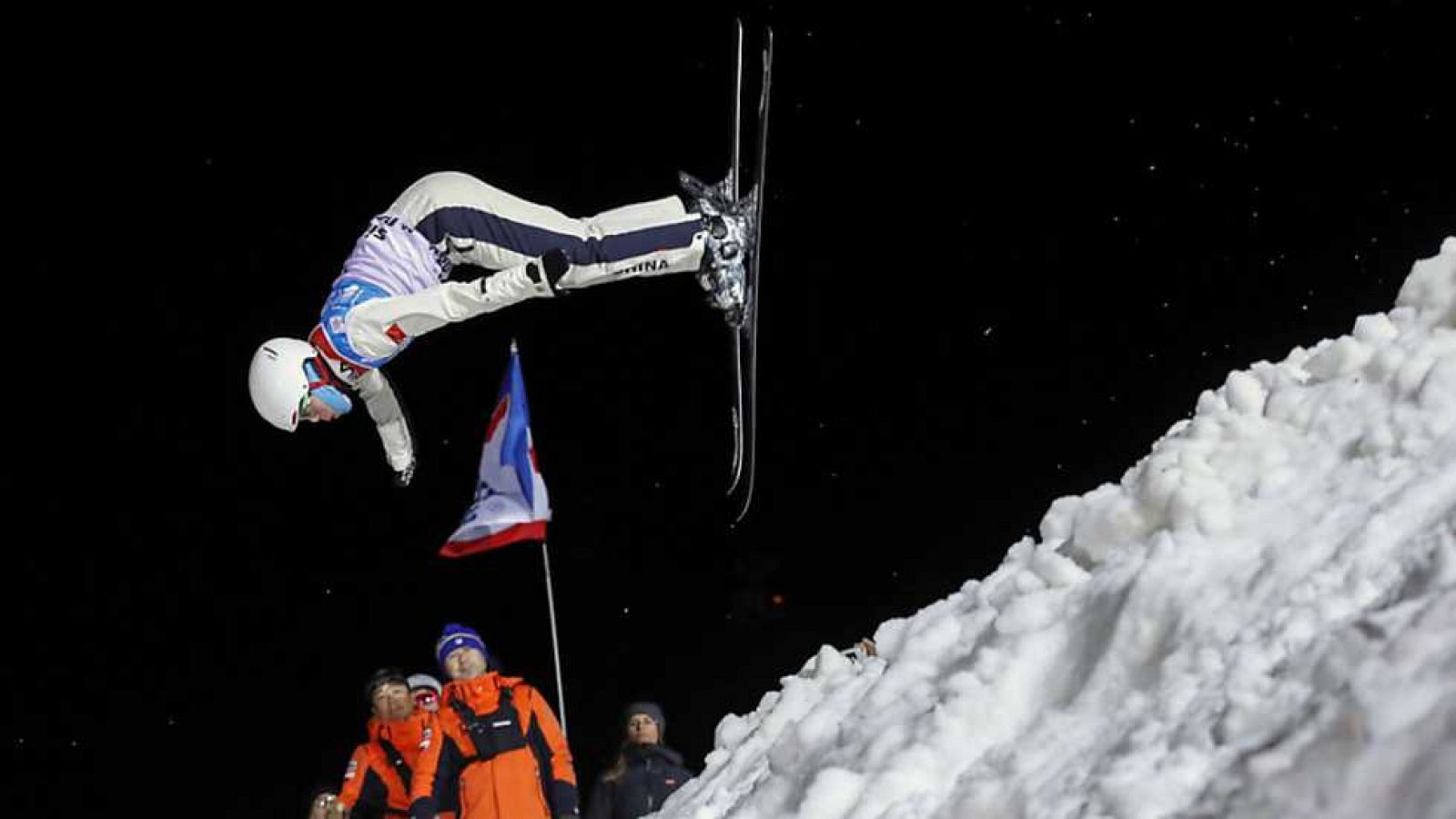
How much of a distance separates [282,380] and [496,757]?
1422 millimetres

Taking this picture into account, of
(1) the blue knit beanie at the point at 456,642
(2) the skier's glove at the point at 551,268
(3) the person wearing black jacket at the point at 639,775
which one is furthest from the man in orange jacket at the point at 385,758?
(2) the skier's glove at the point at 551,268

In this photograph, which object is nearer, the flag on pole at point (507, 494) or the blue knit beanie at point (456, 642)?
the blue knit beanie at point (456, 642)

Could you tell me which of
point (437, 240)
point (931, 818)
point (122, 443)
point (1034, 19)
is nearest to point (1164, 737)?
point (931, 818)

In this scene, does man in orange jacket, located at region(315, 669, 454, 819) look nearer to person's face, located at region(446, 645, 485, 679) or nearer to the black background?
person's face, located at region(446, 645, 485, 679)

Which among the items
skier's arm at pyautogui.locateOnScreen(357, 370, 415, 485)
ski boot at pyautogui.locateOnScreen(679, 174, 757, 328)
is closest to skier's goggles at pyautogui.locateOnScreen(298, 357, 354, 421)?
skier's arm at pyautogui.locateOnScreen(357, 370, 415, 485)

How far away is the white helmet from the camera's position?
221 inches

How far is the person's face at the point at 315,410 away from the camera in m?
5.68

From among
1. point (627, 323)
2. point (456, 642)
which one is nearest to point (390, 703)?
point (456, 642)

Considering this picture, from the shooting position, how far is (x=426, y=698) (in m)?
6.32

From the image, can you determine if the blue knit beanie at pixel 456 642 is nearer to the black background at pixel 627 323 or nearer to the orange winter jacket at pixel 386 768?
the orange winter jacket at pixel 386 768

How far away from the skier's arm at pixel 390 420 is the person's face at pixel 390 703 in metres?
0.93

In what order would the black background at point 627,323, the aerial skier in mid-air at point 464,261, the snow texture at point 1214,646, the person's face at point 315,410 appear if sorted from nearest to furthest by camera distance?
the snow texture at point 1214,646 → the aerial skier in mid-air at point 464,261 → the person's face at point 315,410 → the black background at point 627,323

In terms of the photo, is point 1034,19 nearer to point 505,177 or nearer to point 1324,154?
point 1324,154

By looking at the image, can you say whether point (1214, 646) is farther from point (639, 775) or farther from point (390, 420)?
point (390, 420)
